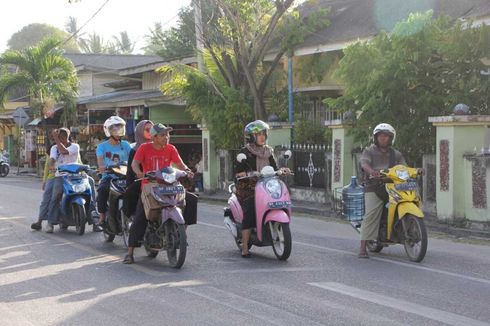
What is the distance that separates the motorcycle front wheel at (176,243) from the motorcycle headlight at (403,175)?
268cm

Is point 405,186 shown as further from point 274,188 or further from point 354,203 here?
point 274,188

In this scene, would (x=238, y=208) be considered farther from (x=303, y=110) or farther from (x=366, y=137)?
(x=303, y=110)

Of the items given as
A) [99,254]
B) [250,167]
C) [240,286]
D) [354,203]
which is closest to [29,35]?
[99,254]

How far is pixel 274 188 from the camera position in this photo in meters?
8.51

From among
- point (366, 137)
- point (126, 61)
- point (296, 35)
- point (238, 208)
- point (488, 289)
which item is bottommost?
point (488, 289)

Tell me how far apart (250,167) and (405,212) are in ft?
6.69

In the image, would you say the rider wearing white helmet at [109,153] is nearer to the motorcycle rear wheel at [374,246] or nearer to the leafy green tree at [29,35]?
the motorcycle rear wheel at [374,246]

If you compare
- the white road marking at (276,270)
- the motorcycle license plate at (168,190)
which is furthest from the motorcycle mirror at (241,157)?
the white road marking at (276,270)

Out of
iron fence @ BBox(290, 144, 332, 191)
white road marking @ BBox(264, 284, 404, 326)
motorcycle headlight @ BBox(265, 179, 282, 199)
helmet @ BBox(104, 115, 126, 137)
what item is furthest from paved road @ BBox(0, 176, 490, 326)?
iron fence @ BBox(290, 144, 332, 191)

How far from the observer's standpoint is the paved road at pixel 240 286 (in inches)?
234

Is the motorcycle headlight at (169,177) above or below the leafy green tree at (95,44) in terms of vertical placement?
below

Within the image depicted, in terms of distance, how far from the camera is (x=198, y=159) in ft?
79.5

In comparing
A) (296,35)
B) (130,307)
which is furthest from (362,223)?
(296,35)

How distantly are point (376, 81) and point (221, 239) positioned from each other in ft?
16.4
